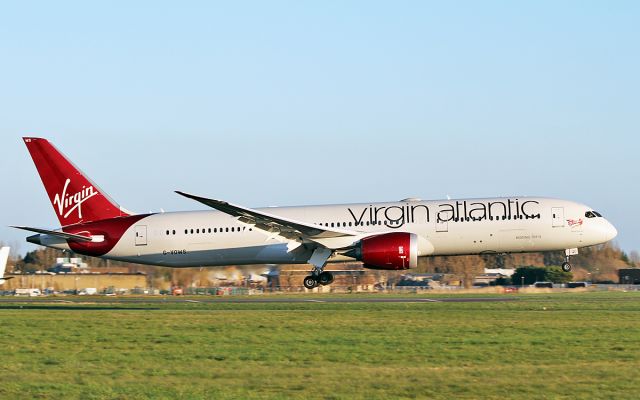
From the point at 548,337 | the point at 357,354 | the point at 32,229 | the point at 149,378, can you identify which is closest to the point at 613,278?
the point at 32,229

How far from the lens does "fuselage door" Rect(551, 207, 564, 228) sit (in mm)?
41812

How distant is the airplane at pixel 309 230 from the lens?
41594 mm

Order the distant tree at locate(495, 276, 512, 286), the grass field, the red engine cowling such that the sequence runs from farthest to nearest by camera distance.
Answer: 1. the distant tree at locate(495, 276, 512, 286)
2. the red engine cowling
3. the grass field

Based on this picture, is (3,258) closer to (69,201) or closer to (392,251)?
(69,201)

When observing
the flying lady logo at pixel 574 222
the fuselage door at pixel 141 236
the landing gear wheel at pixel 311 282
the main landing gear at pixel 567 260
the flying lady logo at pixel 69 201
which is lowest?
the landing gear wheel at pixel 311 282

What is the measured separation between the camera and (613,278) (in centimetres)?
6462

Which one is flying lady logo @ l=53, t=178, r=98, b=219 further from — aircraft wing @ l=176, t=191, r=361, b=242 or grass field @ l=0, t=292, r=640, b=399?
grass field @ l=0, t=292, r=640, b=399

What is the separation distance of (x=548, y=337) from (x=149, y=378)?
1077 centimetres

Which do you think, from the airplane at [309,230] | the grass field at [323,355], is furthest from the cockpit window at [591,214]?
the grass field at [323,355]

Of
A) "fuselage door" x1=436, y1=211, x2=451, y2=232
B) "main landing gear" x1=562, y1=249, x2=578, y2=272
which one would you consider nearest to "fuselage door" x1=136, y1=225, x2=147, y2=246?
"fuselage door" x1=436, y1=211, x2=451, y2=232

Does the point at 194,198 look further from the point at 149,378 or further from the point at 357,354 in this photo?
the point at 149,378

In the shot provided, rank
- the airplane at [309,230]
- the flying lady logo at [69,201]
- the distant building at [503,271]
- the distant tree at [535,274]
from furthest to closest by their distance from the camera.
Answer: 1. the distant building at [503,271]
2. the distant tree at [535,274]
3. the flying lady logo at [69,201]
4. the airplane at [309,230]

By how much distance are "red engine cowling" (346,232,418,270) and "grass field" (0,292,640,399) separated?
7.27 meters

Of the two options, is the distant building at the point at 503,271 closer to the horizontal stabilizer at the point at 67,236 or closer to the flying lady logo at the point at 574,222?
the flying lady logo at the point at 574,222
